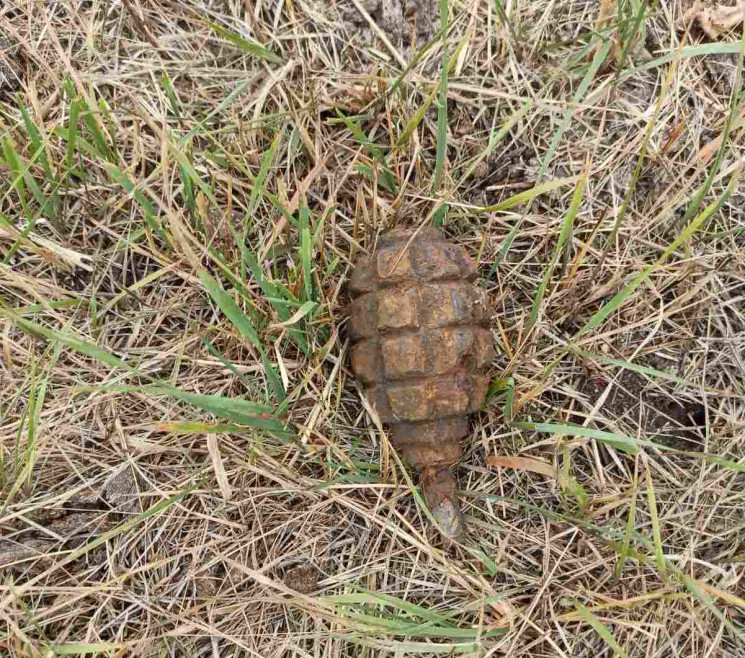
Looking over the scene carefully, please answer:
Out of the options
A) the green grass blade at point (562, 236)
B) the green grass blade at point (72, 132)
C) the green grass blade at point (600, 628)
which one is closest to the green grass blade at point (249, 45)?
the green grass blade at point (72, 132)

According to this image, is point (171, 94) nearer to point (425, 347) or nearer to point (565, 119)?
point (425, 347)

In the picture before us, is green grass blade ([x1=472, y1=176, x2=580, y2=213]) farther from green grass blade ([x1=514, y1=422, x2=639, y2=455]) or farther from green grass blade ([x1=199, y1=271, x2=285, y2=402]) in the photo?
green grass blade ([x1=199, y1=271, x2=285, y2=402])

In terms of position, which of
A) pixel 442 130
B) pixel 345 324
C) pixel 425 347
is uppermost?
pixel 442 130

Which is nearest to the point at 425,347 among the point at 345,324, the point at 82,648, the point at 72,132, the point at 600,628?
the point at 345,324

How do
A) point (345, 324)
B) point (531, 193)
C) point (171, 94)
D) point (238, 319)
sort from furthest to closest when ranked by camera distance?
point (345, 324) < point (171, 94) < point (531, 193) < point (238, 319)

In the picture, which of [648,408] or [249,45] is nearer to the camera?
[249,45]

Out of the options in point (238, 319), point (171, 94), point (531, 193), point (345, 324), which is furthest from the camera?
point (345, 324)

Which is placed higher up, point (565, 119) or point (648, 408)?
point (565, 119)

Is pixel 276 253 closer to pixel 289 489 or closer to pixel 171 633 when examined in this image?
pixel 289 489
